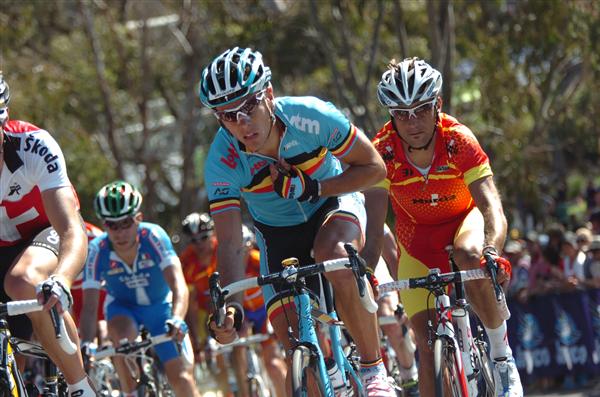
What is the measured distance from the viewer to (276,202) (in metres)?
7.93

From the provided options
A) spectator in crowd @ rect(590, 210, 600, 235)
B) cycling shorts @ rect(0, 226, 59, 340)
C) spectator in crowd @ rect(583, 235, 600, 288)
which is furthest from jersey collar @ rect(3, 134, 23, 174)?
spectator in crowd @ rect(590, 210, 600, 235)

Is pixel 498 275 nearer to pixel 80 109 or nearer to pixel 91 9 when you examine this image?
pixel 91 9

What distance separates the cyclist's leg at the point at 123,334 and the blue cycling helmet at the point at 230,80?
166 inches

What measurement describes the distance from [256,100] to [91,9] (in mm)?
18016

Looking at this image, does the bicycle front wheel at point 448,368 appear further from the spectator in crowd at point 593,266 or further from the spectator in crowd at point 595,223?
the spectator in crowd at point 595,223

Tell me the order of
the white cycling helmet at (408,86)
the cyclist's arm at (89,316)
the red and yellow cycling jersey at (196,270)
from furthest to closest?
the red and yellow cycling jersey at (196,270), the cyclist's arm at (89,316), the white cycling helmet at (408,86)

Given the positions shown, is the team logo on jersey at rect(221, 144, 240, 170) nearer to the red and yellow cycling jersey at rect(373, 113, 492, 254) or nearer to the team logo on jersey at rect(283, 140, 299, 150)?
the team logo on jersey at rect(283, 140, 299, 150)

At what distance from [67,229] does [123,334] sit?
14.3 feet

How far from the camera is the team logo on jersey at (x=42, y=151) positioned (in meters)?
7.21

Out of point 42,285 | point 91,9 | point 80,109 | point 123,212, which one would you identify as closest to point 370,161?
point 42,285

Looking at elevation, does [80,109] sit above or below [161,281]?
above

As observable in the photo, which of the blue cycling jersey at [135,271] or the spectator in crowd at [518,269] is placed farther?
the spectator in crowd at [518,269]

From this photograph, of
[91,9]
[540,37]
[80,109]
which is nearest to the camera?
[540,37]

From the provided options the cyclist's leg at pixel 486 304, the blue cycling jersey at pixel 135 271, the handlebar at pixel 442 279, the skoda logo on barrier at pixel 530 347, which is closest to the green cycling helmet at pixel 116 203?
the blue cycling jersey at pixel 135 271
